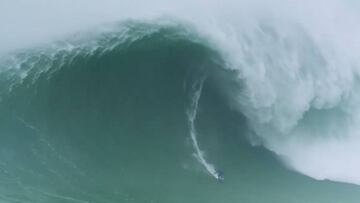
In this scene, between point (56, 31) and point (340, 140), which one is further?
point (340, 140)

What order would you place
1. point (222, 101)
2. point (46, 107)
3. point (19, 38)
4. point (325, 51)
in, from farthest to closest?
point (325, 51) → point (222, 101) → point (19, 38) → point (46, 107)

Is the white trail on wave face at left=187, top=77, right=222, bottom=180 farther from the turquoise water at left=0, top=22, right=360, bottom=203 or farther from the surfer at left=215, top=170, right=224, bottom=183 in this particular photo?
the turquoise water at left=0, top=22, right=360, bottom=203

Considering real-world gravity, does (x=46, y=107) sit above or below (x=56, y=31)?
below

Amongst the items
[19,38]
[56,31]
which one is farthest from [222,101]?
[19,38]

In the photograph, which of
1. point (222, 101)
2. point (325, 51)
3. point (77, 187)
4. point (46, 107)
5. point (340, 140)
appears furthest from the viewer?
point (340, 140)

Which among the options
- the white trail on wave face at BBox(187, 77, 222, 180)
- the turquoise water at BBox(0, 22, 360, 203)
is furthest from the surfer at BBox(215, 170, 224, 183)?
the turquoise water at BBox(0, 22, 360, 203)

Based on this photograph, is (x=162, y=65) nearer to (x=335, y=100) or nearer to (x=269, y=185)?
(x=269, y=185)
